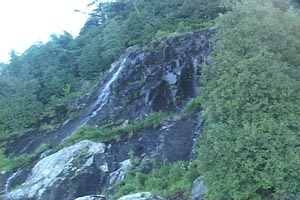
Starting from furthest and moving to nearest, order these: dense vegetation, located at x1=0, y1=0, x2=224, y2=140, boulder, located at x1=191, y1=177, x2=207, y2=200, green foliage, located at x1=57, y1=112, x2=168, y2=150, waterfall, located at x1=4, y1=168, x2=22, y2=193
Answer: dense vegetation, located at x1=0, y1=0, x2=224, y2=140 → waterfall, located at x1=4, y1=168, x2=22, y2=193 → green foliage, located at x1=57, y1=112, x2=168, y2=150 → boulder, located at x1=191, y1=177, x2=207, y2=200

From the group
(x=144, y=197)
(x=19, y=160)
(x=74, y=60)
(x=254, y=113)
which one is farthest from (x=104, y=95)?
(x=254, y=113)

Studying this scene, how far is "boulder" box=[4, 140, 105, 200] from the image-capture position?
50.9 feet

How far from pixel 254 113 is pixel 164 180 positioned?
4.69 m

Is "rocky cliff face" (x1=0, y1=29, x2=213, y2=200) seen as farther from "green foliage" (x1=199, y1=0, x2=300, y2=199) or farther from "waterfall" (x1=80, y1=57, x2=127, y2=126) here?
"green foliage" (x1=199, y1=0, x2=300, y2=199)

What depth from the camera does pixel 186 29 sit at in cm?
2006

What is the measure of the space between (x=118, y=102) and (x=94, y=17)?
1393 centimetres

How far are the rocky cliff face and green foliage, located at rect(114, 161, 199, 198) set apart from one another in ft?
1.96

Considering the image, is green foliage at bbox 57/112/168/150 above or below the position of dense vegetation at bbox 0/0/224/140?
below

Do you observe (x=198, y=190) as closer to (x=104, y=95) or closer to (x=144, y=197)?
(x=144, y=197)

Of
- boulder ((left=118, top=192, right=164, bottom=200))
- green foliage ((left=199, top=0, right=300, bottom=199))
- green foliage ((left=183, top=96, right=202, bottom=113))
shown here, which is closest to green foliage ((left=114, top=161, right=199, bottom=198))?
boulder ((left=118, top=192, right=164, bottom=200))

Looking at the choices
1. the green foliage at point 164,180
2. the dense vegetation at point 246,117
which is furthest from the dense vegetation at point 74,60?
the green foliage at point 164,180

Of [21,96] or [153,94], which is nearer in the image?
[153,94]

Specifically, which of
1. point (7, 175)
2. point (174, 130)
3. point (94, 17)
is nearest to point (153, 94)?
point (174, 130)

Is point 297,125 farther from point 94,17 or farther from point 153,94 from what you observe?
point 94,17
